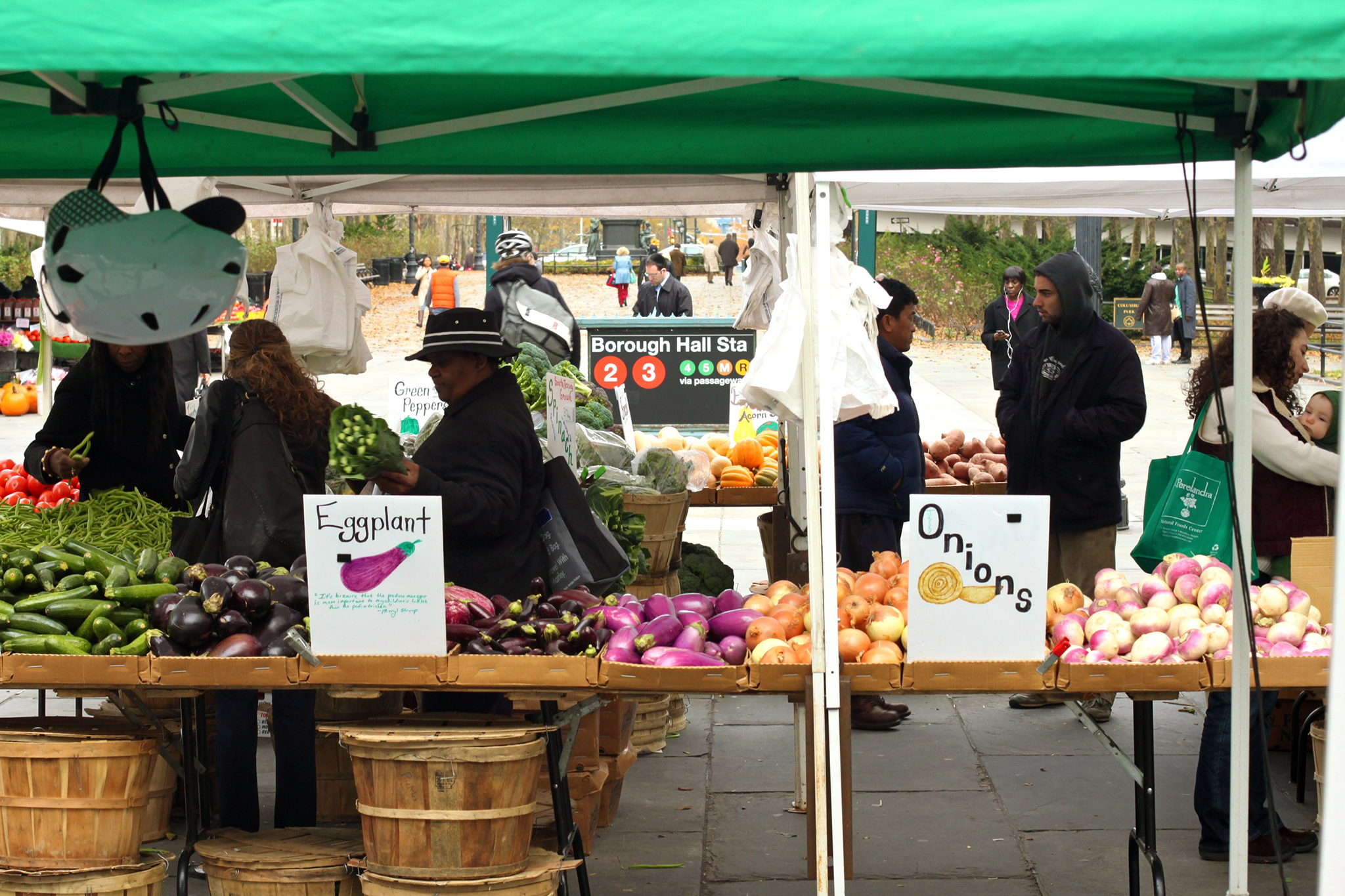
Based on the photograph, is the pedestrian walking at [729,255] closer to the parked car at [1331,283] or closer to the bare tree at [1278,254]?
the bare tree at [1278,254]

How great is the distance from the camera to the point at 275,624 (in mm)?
3451

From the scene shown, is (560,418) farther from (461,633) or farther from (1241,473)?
(1241,473)

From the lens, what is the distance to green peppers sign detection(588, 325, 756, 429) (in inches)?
475

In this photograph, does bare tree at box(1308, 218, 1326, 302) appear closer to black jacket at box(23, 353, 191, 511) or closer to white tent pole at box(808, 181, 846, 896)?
black jacket at box(23, 353, 191, 511)

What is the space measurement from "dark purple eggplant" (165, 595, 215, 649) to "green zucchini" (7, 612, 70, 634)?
1.11 feet

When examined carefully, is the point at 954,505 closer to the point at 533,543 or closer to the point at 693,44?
the point at 533,543

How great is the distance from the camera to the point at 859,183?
5.82m

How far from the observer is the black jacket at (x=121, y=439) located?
5148mm

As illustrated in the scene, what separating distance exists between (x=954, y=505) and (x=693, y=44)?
1702 mm

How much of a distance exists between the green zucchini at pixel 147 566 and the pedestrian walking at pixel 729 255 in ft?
104

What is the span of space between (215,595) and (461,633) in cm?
67

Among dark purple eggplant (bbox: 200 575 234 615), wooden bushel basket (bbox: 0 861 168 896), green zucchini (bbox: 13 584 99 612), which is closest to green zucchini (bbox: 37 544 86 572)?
green zucchini (bbox: 13 584 99 612)

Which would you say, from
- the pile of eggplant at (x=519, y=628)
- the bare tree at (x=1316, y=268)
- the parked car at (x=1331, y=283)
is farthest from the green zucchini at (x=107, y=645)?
the parked car at (x=1331, y=283)

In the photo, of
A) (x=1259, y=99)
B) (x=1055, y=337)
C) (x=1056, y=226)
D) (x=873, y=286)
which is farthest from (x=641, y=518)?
(x=1056, y=226)
